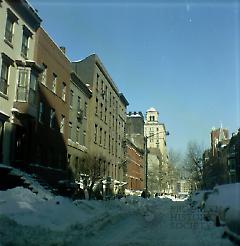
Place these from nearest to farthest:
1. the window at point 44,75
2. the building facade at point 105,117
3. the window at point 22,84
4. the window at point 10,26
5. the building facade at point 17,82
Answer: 1. the building facade at point 17,82
2. the window at point 10,26
3. the window at point 22,84
4. the window at point 44,75
5. the building facade at point 105,117

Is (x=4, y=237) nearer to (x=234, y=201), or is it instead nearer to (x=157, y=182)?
(x=234, y=201)

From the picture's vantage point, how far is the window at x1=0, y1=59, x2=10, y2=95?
84.8 feet

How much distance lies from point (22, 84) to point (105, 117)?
29.9 meters

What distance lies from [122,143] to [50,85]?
3862 centimetres

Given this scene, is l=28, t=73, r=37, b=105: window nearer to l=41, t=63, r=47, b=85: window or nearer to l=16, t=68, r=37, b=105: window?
l=16, t=68, r=37, b=105: window

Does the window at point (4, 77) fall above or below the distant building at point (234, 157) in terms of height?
below

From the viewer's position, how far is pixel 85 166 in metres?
37.7

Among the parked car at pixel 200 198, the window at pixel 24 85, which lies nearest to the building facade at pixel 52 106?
the window at pixel 24 85

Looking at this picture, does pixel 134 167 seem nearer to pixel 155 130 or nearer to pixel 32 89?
pixel 32 89

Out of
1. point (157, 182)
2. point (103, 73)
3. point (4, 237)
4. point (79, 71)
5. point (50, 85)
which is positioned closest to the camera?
point (4, 237)

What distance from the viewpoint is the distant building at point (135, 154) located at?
3117 inches

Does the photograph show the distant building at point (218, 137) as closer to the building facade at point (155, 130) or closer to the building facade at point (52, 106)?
the building facade at point (155, 130)

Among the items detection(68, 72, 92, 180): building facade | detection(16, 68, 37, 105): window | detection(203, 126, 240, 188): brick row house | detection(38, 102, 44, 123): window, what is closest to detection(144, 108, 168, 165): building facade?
detection(203, 126, 240, 188): brick row house

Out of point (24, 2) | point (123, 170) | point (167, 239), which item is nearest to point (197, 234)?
point (167, 239)
